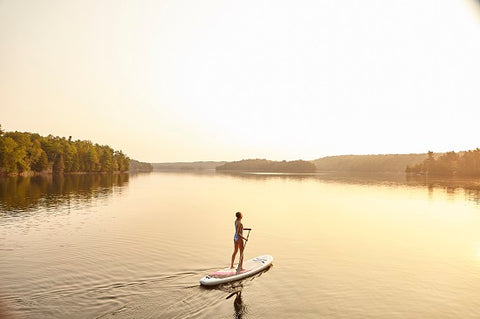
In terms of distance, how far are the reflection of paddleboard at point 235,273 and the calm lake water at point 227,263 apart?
20.2 inches

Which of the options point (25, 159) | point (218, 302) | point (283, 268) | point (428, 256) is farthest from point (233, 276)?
point (25, 159)

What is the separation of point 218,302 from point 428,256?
20518 millimetres

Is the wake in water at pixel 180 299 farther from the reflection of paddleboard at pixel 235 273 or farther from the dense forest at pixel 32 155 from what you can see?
the dense forest at pixel 32 155

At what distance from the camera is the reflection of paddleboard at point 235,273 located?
20516mm

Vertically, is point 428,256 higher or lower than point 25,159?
lower

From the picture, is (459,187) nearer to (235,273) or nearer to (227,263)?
(227,263)

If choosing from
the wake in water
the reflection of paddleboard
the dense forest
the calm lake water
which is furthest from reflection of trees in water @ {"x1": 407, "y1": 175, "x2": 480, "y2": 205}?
the dense forest

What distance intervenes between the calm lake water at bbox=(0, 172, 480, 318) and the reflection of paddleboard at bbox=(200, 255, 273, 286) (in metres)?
0.51

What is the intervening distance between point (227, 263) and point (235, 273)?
4.27m

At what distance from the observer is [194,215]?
51188 millimetres

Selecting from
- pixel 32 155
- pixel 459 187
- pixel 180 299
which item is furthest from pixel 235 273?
pixel 32 155

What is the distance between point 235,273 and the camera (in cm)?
2197

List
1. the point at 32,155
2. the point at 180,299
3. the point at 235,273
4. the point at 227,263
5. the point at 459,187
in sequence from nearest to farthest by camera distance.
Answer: the point at 180,299 → the point at 235,273 → the point at 227,263 → the point at 459,187 → the point at 32,155

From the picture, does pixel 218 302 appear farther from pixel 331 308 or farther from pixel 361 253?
pixel 361 253
